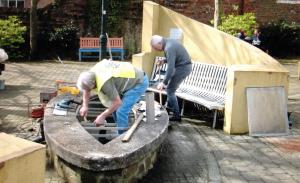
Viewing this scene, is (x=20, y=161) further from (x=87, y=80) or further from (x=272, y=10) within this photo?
(x=272, y=10)

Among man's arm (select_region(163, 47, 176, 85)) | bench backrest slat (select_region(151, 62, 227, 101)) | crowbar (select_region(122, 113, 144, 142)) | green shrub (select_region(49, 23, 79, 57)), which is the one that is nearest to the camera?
crowbar (select_region(122, 113, 144, 142))

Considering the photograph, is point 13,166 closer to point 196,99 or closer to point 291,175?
point 291,175

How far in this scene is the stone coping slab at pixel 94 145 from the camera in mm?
5195

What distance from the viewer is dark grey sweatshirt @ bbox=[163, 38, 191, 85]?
8.85 meters

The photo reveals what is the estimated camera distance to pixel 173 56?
886 cm

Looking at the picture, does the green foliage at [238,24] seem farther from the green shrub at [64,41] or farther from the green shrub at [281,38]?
the green shrub at [64,41]

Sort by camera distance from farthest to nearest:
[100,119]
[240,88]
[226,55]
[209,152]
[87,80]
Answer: [226,55] → [240,88] → [209,152] → [100,119] → [87,80]

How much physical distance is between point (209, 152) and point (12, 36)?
12111 mm

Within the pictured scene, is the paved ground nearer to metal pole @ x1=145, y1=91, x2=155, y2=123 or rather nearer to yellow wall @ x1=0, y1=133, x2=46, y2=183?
metal pole @ x1=145, y1=91, x2=155, y2=123

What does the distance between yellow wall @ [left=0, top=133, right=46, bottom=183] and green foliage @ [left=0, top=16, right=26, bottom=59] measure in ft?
46.8

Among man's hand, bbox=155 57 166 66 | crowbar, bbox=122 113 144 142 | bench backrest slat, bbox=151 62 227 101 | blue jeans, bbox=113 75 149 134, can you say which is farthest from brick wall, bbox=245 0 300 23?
blue jeans, bbox=113 75 149 134

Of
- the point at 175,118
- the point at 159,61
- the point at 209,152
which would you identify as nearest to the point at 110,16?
the point at 159,61

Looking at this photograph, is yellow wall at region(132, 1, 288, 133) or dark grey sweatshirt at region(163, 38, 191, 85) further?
dark grey sweatshirt at region(163, 38, 191, 85)

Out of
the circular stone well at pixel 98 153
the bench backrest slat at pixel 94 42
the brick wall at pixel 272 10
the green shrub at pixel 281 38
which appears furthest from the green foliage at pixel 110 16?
the circular stone well at pixel 98 153
